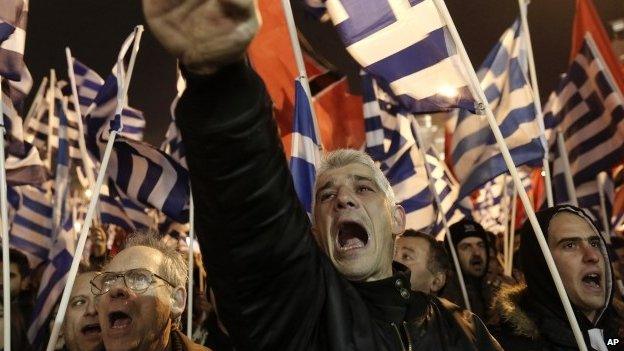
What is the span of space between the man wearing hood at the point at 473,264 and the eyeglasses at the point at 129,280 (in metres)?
2.95

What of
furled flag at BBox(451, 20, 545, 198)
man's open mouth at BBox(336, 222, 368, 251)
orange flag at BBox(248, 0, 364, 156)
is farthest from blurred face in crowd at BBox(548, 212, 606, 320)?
orange flag at BBox(248, 0, 364, 156)

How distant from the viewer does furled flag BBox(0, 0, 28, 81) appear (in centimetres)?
337

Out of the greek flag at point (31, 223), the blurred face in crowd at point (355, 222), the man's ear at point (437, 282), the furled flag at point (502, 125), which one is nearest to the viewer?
the blurred face in crowd at point (355, 222)

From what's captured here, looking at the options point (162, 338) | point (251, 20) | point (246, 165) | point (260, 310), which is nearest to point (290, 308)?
point (260, 310)

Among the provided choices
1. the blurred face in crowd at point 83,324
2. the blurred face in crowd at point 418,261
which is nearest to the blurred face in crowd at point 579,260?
the blurred face in crowd at point 418,261

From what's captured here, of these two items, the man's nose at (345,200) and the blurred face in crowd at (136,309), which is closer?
the man's nose at (345,200)

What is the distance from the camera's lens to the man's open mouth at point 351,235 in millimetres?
2059

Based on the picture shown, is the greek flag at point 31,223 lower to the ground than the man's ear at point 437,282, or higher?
higher

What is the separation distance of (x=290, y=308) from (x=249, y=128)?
421 millimetres

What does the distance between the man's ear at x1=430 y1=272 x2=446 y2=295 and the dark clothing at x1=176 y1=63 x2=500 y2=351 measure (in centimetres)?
290

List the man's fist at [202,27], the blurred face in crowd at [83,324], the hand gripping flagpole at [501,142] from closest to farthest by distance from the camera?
the man's fist at [202,27] < the hand gripping flagpole at [501,142] < the blurred face in crowd at [83,324]

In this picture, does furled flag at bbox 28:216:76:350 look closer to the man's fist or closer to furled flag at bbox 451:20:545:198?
furled flag at bbox 451:20:545:198

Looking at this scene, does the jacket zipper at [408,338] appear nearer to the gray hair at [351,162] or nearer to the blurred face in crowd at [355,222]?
the blurred face in crowd at [355,222]

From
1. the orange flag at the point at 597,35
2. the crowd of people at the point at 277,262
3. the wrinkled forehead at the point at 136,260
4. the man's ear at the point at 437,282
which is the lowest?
the man's ear at the point at 437,282
